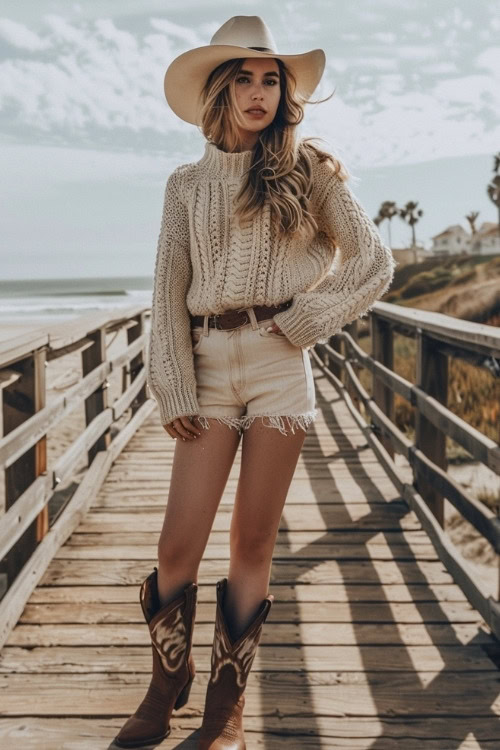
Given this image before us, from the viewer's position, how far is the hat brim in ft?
6.25

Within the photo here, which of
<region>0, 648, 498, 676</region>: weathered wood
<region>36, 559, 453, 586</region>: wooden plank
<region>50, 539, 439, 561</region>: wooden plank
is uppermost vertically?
<region>50, 539, 439, 561</region>: wooden plank

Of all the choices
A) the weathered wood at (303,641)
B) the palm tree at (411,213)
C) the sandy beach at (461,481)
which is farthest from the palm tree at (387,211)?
the weathered wood at (303,641)

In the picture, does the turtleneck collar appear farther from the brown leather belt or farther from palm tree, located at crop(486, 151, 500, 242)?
palm tree, located at crop(486, 151, 500, 242)

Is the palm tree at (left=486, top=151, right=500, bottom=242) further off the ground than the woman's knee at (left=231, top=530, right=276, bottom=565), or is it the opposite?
the palm tree at (left=486, top=151, right=500, bottom=242)

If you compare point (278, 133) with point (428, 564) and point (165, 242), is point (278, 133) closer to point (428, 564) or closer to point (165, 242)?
point (165, 242)

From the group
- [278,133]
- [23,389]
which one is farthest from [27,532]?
[278,133]

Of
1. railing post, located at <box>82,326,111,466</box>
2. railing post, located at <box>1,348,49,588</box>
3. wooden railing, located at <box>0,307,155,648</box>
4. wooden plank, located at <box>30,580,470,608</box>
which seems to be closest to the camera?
wooden railing, located at <box>0,307,155,648</box>

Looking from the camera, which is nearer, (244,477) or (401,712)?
(244,477)

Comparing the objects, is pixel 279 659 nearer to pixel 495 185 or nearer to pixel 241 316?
pixel 241 316

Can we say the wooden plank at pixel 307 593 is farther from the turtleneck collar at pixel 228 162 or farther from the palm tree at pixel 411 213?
the palm tree at pixel 411 213

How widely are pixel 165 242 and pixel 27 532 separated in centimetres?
174

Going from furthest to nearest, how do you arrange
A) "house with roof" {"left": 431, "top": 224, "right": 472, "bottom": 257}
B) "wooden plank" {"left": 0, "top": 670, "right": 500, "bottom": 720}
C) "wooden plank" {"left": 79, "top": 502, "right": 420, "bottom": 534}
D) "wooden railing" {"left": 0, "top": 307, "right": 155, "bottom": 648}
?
1. "house with roof" {"left": 431, "top": 224, "right": 472, "bottom": 257}
2. "wooden plank" {"left": 79, "top": 502, "right": 420, "bottom": 534}
3. "wooden railing" {"left": 0, "top": 307, "right": 155, "bottom": 648}
4. "wooden plank" {"left": 0, "top": 670, "right": 500, "bottom": 720}

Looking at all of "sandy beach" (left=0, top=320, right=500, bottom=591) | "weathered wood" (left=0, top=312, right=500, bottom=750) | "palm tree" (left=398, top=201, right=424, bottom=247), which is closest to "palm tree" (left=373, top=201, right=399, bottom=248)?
"palm tree" (left=398, top=201, right=424, bottom=247)

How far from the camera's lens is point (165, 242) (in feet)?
6.47
